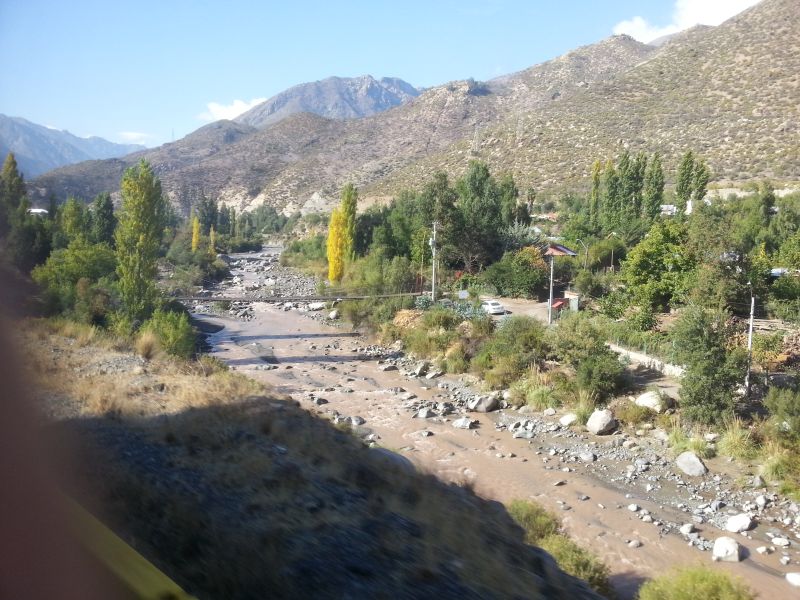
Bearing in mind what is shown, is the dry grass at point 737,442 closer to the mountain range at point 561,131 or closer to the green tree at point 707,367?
the green tree at point 707,367

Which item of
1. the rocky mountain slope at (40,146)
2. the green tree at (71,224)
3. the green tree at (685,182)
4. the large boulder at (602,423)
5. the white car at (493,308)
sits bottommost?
the large boulder at (602,423)

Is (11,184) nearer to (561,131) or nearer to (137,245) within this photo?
(137,245)

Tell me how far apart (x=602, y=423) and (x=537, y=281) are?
11.8 meters

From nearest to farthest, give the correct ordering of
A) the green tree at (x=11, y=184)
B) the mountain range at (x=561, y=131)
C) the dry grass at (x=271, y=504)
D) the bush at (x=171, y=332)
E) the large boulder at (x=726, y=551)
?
the dry grass at (x=271, y=504)
the large boulder at (x=726, y=551)
the bush at (x=171, y=332)
the green tree at (x=11, y=184)
the mountain range at (x=561, y=131)

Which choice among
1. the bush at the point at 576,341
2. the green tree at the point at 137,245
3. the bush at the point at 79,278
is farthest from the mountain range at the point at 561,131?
the green tree at the point at 137,245

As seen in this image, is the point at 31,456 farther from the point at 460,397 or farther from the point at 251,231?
the point at 251,231

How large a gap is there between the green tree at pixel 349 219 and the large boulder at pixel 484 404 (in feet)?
54.1

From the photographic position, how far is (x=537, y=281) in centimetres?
2378

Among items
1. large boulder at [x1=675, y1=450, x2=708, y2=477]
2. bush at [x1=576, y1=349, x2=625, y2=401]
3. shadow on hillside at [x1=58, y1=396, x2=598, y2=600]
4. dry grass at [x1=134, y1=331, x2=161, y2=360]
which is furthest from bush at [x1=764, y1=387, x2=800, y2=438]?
dry grass at [x1=134, y1=331, x2=161, y2=360]

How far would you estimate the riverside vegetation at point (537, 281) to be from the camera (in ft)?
39.1

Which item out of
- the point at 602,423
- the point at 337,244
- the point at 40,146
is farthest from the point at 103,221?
the point at 602,423

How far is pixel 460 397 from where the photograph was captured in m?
15.4

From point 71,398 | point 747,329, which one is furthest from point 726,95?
point 71,398

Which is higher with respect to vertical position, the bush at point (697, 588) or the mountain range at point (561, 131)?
the mountain range at point (561, 131)
